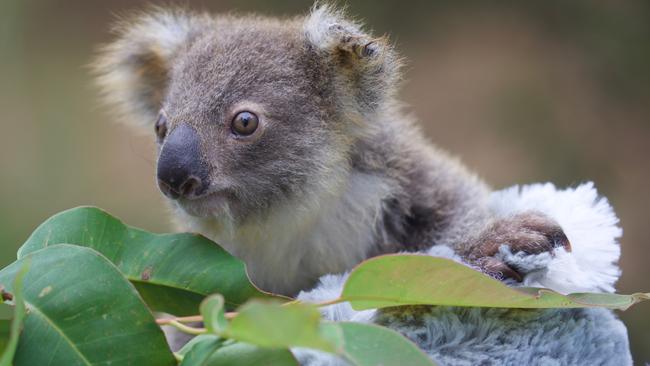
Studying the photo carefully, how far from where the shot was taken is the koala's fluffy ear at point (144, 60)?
177 centimetres

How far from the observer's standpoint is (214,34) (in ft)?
5.33

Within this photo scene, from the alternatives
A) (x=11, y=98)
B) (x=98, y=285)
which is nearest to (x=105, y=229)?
(x=98, y=285)

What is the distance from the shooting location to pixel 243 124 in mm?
1363

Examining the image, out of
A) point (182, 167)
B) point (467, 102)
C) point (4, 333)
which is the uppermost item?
point (467, 102)

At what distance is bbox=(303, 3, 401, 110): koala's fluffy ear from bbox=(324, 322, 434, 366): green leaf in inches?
30.9

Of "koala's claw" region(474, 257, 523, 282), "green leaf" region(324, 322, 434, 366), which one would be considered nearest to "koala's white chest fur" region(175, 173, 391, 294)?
"koala's claw" region(474, 257, 523, 282)

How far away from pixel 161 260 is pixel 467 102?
3.94 metres

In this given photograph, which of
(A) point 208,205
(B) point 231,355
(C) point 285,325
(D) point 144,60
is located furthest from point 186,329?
(D) point 144,60

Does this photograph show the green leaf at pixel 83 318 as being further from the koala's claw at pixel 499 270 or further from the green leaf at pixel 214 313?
the koala's claw at pixel 499 270

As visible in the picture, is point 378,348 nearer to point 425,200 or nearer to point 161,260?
point 161,260

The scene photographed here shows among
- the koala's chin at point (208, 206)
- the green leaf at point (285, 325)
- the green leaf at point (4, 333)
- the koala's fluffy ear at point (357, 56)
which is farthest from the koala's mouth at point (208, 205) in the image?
the green leaf at point (285, 325)

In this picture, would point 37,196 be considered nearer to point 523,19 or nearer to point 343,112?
point 523,19

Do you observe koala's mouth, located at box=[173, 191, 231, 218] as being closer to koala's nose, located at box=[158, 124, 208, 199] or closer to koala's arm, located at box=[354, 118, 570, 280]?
koala's nose, located at box=[158, 124, 208, 199]

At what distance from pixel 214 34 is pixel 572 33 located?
3.39 metres
